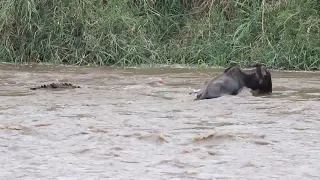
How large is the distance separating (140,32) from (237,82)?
5.11 metres

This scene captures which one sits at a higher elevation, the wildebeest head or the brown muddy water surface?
the wildebeest head

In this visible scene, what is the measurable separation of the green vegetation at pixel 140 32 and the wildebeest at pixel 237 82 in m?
3.65

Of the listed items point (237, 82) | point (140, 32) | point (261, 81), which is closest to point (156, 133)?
point (237, 82)

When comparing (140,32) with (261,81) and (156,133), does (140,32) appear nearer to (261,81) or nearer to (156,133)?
(261,81)

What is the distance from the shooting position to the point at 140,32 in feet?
41.5

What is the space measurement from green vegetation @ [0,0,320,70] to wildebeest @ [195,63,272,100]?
365 cm

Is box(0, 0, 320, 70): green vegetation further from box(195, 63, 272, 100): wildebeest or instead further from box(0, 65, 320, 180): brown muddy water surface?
box(195, 63, 272, 100): wildebeest

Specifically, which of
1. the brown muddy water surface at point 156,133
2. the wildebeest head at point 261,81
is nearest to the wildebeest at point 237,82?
the wildebeest head at point 261,81

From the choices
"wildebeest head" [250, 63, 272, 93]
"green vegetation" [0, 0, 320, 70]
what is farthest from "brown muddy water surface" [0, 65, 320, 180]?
"green vegetation" [0, 0, 320, 70]

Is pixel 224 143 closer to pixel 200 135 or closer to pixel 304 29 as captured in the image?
A: pixel 200 135

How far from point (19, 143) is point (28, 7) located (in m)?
8.00

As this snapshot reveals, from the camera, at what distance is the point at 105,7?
13156 mm

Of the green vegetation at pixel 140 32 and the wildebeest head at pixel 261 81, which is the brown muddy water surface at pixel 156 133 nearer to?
the wildebeest head at pixel 261 81

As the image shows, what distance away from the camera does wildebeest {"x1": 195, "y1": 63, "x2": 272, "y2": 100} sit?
24.6 feet
